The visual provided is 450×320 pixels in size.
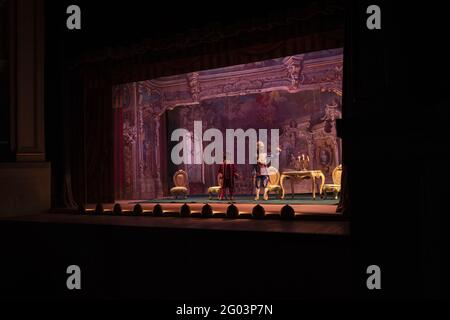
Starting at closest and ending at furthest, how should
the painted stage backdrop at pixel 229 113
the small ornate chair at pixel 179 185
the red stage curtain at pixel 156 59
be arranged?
the red stage curtain at pixel 156 59
the small ornate chair at pixel 179 185
the painted stage backdrop at pixel 229 113

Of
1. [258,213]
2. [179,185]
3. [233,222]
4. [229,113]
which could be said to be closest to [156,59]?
[258,213]

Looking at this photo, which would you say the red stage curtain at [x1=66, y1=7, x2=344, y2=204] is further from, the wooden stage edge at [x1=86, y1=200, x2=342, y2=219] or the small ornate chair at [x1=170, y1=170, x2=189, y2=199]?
the small ornate chair at [x1=170, y1=170, x2=189, y2=199]

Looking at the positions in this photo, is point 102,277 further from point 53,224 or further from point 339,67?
point 339,67

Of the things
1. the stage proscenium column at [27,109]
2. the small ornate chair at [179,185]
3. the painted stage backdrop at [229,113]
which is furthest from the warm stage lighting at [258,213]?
the painted stage backdrop at [229,113]

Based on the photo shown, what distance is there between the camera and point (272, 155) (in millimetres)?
10203

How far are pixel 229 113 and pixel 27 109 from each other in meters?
5.81

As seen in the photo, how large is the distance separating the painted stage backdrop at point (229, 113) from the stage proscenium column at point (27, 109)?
3.93m

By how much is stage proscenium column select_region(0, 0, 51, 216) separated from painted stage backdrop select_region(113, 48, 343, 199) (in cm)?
393

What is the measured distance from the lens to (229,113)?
1067cm

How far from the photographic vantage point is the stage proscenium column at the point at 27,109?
536 centimetres

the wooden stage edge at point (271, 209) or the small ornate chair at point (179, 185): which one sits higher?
the small ornate chair at point (179, 185)

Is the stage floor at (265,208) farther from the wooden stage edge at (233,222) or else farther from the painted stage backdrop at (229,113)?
the painted stage backdrop at (229,113)

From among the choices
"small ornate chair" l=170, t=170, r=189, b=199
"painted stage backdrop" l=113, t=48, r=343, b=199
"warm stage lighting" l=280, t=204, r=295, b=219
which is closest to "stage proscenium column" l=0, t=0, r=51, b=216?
"warm stage lighting" l=280, t=204, r=295, b=219
